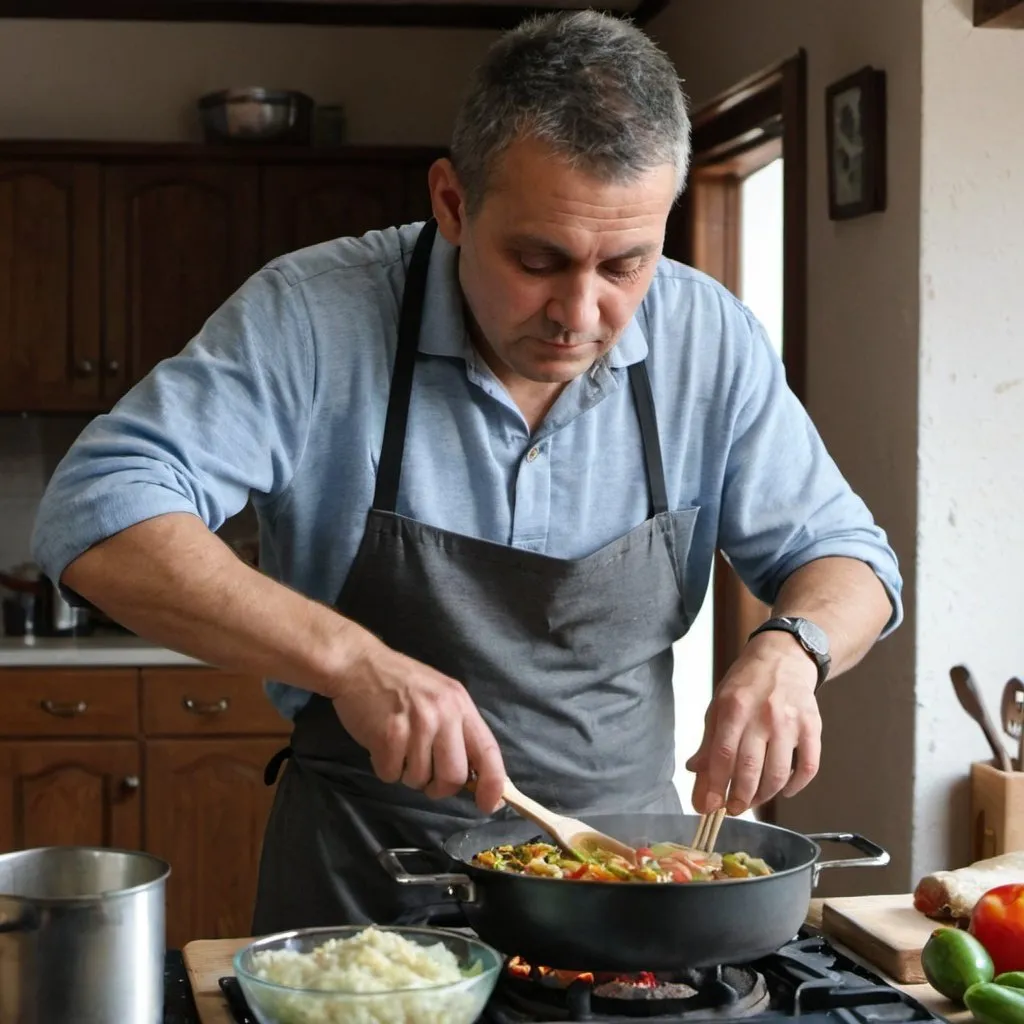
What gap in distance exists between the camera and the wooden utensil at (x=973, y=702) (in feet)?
7.31

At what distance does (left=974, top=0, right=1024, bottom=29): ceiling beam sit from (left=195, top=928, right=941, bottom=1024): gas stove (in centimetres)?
154

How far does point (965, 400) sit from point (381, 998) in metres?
1.66

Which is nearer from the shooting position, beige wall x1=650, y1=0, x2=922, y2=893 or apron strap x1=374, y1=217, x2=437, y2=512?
apron strap x1=374, y1=217, x2=437, y2=512

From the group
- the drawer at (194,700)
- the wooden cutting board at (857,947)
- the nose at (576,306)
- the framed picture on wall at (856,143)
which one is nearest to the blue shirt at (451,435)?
the nose at (576,306)

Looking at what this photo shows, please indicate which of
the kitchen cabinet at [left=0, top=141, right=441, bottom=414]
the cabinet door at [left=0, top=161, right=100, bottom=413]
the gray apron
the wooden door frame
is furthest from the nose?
the cabinet door at [left=0, top=161, right=100, bottom=413]

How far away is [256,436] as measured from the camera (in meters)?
1.57

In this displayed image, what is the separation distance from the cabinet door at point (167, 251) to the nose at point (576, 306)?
2.60 meters

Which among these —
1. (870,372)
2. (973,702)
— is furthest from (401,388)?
(870,372)

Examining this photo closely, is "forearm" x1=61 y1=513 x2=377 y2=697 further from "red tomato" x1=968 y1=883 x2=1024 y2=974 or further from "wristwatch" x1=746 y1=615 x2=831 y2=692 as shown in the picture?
"red tomato" x1=968 y1=883 x2=1024 y2=974

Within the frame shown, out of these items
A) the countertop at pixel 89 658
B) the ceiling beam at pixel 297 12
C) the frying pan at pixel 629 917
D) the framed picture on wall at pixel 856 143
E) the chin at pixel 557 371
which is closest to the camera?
the frying pan at pixel 629 917

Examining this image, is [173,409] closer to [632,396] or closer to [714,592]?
[632,396]

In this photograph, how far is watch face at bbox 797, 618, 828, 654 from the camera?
1520mm

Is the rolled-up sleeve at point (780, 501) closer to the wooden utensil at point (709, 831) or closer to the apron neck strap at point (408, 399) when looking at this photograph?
the apron neck strap at point (408, 399)

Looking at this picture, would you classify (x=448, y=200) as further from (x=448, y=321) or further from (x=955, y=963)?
(x=955, y=963)
